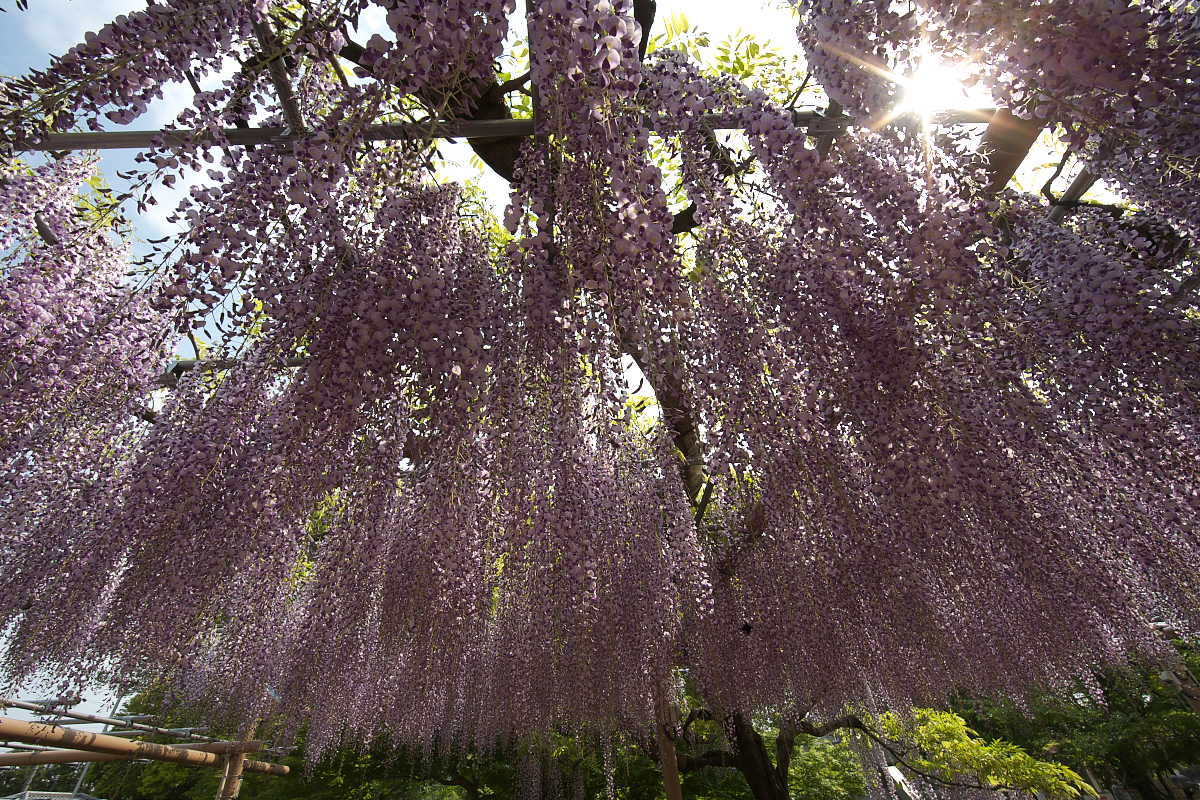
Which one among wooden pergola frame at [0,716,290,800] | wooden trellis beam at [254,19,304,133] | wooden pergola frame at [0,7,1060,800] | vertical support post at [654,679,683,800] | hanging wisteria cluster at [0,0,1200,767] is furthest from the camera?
vertical support post at [654,679,683,800]

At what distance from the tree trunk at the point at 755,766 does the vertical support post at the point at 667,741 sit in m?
0.94

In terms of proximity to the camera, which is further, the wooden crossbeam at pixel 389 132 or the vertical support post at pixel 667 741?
the vertical support post at pixel 667 741

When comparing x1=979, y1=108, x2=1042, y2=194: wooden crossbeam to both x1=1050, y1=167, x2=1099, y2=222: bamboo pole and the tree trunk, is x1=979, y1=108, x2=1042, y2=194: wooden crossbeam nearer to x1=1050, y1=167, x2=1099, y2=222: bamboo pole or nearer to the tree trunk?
x1=1050, y1=167, x2=1099, y2=222: bamboo pole

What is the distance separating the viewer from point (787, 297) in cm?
310

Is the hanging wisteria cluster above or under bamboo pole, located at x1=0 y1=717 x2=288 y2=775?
above

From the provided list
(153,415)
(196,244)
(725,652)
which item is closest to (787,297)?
(196,244)

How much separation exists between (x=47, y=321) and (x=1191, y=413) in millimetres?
6777

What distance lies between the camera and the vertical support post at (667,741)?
6289mm

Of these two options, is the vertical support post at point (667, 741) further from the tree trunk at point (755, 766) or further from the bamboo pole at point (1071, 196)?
the bamboo pole at point (1071, 196)

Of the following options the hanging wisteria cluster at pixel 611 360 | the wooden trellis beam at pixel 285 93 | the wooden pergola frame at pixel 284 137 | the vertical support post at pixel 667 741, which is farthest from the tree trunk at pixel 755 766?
the wooden trellis beam at pixel 285 93

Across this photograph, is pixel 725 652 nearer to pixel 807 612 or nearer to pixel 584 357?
pixel 807 612

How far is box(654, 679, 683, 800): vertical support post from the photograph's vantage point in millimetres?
6289

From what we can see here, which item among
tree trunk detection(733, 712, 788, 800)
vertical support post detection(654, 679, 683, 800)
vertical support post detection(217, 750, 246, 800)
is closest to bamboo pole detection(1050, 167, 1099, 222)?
vertical support post detection(654, 679, 683, 800)

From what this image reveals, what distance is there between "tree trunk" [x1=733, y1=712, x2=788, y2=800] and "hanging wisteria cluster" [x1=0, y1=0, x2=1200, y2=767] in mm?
1929
